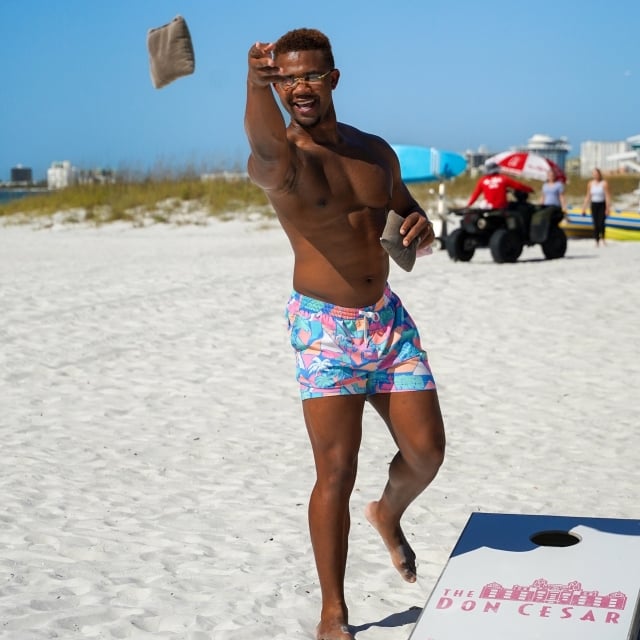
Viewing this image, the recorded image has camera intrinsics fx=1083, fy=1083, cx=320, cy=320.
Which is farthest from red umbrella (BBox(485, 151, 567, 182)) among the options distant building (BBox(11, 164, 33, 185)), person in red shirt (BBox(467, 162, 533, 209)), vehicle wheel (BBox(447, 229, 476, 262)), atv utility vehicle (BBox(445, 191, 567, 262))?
distant building (BBox(11, 164, 33, 185))

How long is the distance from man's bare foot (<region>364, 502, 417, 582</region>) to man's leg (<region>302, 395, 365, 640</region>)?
0.34 meters

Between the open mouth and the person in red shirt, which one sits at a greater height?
the open mouth

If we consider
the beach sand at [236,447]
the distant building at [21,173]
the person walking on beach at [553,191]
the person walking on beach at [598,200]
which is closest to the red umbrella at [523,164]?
the person walking on beach at [553,191]

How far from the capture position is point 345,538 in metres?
3.19

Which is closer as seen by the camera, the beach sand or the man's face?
the man's face

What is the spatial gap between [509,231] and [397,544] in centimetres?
1221

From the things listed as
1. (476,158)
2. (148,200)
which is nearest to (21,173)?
(476,158)

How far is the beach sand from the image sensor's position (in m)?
3.76

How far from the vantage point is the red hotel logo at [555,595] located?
2868mm

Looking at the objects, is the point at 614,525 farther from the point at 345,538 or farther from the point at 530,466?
the point at 530,466

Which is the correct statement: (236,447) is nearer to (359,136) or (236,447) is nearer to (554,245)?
(359,136)

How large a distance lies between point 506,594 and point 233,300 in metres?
8.38

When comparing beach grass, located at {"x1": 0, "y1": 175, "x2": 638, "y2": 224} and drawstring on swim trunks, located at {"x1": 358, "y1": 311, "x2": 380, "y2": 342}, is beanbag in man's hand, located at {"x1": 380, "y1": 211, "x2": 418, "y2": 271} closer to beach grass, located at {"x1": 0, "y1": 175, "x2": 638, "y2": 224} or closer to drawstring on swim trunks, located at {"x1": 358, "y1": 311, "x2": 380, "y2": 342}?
drawstring on swim trunks, located at {"x1": 358, "y1": 311, "x2": 380, "y2": 342}

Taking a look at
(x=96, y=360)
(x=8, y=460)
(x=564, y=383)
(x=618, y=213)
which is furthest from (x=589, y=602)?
→ (x=618, y=213)
